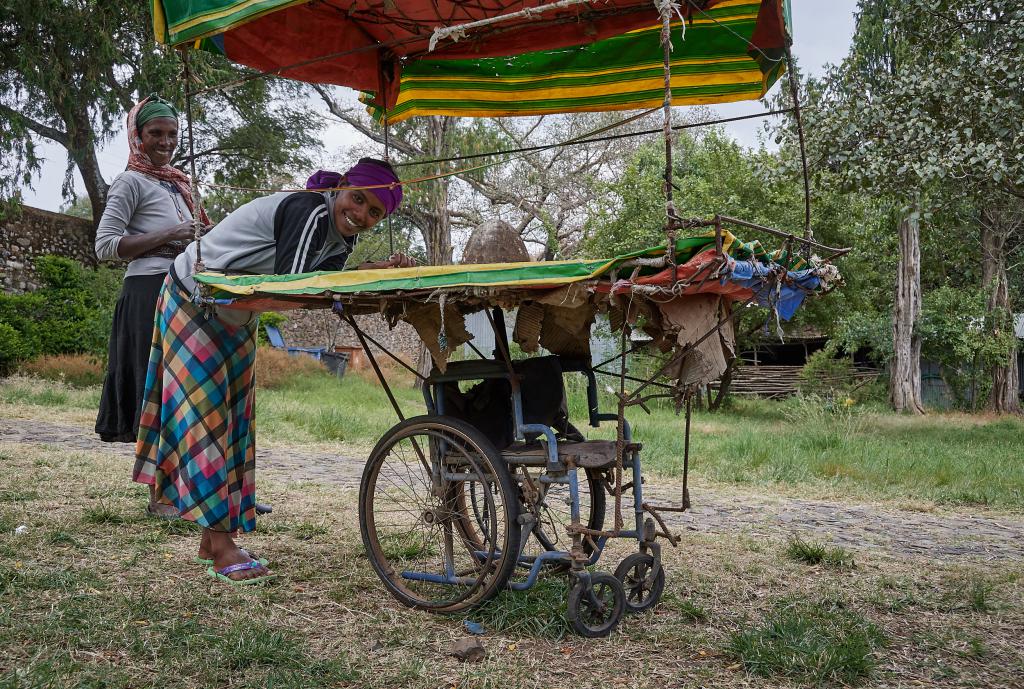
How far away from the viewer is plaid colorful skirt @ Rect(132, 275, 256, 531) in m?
3.41

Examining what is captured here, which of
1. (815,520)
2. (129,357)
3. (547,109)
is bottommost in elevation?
(815,520)

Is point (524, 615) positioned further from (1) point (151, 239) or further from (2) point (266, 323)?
(2) point (266, 323)

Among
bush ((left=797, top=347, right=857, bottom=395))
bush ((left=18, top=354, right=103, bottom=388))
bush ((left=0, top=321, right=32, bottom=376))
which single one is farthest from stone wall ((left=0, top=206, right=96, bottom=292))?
bush ((left=797, top=347, right=857, bottom=395))

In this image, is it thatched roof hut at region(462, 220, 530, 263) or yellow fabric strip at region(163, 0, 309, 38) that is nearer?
yellow fabric strip at region(163, 0, 309, 38)

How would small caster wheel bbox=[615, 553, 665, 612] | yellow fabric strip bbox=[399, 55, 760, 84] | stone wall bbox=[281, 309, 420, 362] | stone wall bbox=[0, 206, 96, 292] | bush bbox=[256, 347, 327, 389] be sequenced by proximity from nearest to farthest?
small caster wheel bbox=[615, 553, 665, 612], yellow fabric strip bbox=[399, 55, 760, 84], stone wall bbox=[0, 206, 96, 292], bush bbox=[256, 347, 327, 389], stone wall bbox=[281, 309, 420, 362]

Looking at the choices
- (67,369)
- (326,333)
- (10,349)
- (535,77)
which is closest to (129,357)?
(535,77)

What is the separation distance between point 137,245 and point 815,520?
14.0 ft

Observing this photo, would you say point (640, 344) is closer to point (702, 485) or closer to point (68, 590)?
point (68, 590)

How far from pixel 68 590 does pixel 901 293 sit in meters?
16.9

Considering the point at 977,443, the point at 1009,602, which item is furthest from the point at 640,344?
the point at 977,443

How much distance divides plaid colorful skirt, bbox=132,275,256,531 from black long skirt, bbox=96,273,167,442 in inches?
12.8

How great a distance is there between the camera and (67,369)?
12023 millimetres

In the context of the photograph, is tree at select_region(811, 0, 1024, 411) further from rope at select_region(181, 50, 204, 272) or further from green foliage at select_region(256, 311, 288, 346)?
green foliage at select_region(256, 311, 288, 346)

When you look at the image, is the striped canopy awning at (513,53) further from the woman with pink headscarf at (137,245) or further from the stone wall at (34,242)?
the stone wall at (34,242)
